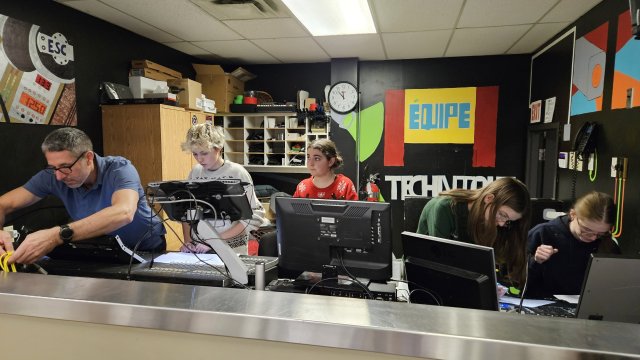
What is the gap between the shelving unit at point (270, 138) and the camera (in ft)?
16.6

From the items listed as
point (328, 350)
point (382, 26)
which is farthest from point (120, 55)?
point (328, 350)

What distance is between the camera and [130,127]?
3.62 metres

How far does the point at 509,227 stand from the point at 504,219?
7 centimetres

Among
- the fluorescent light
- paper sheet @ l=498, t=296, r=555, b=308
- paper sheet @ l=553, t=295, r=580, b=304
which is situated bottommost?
paper sheet @ l=553, t=295, r=580, b=304

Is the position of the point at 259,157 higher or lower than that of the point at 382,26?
lower

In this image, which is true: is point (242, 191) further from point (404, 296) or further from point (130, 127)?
point (130, 127)

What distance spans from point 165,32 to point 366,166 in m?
2.96

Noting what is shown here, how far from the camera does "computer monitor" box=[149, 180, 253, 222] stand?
132 centimetres

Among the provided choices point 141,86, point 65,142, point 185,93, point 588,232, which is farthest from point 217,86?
point 588,232

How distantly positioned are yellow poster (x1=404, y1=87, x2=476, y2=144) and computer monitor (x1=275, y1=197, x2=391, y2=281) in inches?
157

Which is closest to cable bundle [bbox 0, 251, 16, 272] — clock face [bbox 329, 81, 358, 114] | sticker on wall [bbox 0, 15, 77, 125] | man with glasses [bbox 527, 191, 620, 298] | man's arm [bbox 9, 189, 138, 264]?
man's arm [bbox 9, 189, 138, 264]

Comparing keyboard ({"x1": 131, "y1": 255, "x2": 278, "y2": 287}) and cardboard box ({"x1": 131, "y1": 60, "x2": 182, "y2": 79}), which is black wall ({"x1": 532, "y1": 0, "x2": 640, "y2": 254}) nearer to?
keyboard ({"x1": 131, "y1": 255, "x2": 278, "y2": 287})

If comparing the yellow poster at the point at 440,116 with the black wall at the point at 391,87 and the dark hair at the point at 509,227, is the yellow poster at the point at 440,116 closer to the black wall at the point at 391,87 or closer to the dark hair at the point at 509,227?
the black wall at the point at 391,87

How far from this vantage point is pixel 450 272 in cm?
130
